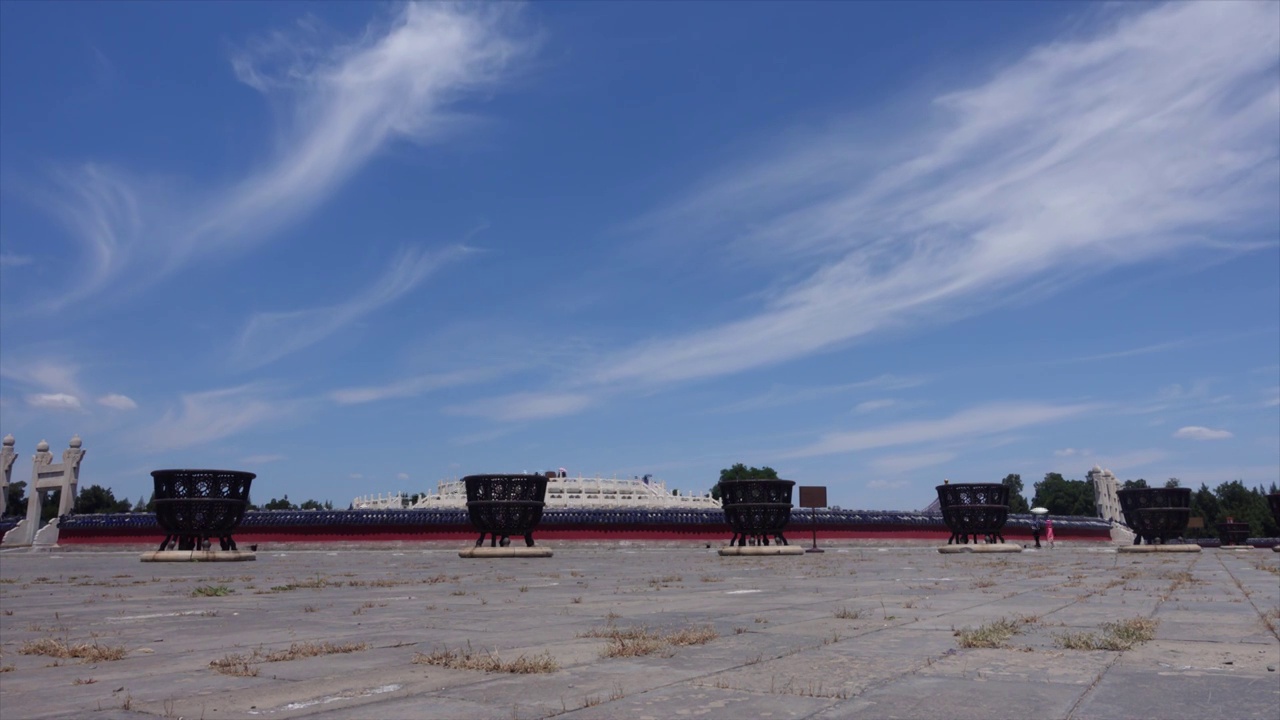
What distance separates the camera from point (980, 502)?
22562mm

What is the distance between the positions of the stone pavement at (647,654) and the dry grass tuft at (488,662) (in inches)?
0.9

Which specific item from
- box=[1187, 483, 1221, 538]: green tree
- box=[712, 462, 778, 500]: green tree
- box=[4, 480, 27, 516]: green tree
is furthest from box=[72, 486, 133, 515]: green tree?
box=[1187, 483, 1221, 538]: green tree

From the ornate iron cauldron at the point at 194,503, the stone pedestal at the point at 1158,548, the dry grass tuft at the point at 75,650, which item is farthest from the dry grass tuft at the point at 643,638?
the stone pedestal at the point at 1158,548

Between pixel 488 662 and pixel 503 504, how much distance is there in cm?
1468

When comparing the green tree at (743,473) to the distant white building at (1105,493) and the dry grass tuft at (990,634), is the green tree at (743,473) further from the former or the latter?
the dry grass tuft at (990,634)

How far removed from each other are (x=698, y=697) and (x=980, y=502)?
21.5 meters

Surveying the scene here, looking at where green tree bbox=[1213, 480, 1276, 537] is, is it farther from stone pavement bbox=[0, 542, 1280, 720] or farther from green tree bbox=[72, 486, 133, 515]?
green tree bbox=[72, 486, 133, 515]

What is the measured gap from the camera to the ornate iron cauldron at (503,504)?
18141mm

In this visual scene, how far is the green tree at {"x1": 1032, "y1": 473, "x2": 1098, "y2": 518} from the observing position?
109 meters

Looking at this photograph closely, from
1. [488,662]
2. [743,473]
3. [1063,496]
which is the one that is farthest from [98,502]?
[1063,496]

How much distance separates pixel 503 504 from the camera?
18.1m

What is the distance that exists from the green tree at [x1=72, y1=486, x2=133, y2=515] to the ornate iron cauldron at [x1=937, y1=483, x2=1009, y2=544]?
244ft

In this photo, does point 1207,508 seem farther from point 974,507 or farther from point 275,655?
point 275,655

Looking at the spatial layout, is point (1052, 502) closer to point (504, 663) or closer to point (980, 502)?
point (980, 502)
